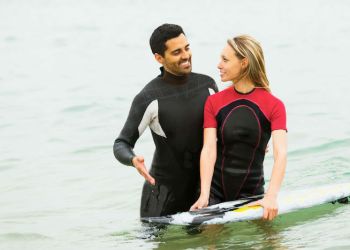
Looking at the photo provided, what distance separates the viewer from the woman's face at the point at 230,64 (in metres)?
5.96

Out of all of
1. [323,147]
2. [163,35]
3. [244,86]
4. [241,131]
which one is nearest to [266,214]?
[241,131]

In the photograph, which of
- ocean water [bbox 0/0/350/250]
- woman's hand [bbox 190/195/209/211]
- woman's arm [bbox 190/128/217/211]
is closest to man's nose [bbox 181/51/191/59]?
woman's arm [bbox 190/128/217/211]

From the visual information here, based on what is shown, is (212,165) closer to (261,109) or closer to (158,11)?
(261,109)

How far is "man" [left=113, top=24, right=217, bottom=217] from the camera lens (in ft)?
20.1

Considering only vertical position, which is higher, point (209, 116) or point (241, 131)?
point (209, 116)

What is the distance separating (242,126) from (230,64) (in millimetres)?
439

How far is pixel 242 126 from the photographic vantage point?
19.7ft

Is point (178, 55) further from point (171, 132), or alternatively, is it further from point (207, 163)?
point (207, 163)

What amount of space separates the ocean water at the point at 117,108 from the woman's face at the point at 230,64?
1.17m

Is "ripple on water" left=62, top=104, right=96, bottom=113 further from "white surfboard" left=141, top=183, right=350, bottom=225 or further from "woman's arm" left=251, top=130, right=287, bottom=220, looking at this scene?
"woman's arm" left=251, top=130, right=287, bottom=220

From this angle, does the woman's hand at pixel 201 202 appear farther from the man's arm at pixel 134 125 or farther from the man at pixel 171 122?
the man's arm at pixel 134 125

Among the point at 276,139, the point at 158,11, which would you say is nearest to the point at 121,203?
the point at 276,139

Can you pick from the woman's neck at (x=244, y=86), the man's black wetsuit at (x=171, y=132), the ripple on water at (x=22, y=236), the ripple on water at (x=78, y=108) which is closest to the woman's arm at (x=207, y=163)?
the man's black wetsuit at (x=171, y=132)

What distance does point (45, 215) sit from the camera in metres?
8.87
